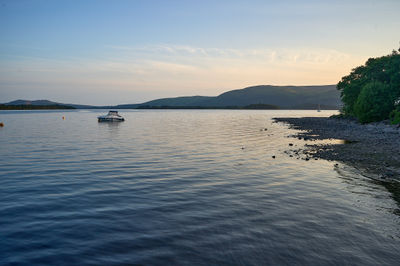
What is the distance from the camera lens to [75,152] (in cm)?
3222

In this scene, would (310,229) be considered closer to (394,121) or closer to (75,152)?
(75,152)

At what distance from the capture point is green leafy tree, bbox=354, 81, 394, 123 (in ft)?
243

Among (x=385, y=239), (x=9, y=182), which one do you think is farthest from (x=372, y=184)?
(x=9, y=182)

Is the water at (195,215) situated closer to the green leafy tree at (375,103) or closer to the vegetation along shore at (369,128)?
the vegetation along shore at (369,128)

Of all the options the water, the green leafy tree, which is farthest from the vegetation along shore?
the water

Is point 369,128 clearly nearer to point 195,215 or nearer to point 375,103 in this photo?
point 375,103

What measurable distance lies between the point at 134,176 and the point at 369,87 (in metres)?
76.4

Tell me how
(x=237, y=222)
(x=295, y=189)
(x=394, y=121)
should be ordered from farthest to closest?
(x=394, y=121) < (x=295, y=189) < (x=237, y=222)

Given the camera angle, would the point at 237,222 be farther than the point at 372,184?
No

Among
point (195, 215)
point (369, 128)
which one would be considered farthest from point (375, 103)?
point (195, 215)

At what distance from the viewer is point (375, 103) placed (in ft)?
245

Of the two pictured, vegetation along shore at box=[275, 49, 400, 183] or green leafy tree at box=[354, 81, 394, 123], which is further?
green leafy tree at box=[354, 81, 394, 123]

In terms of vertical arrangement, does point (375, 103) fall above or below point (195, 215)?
above

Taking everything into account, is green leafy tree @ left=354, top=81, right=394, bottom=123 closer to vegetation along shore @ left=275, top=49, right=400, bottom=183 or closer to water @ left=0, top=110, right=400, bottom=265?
vegetation along shore @ left=275, top=49, right=400, bottom=183
